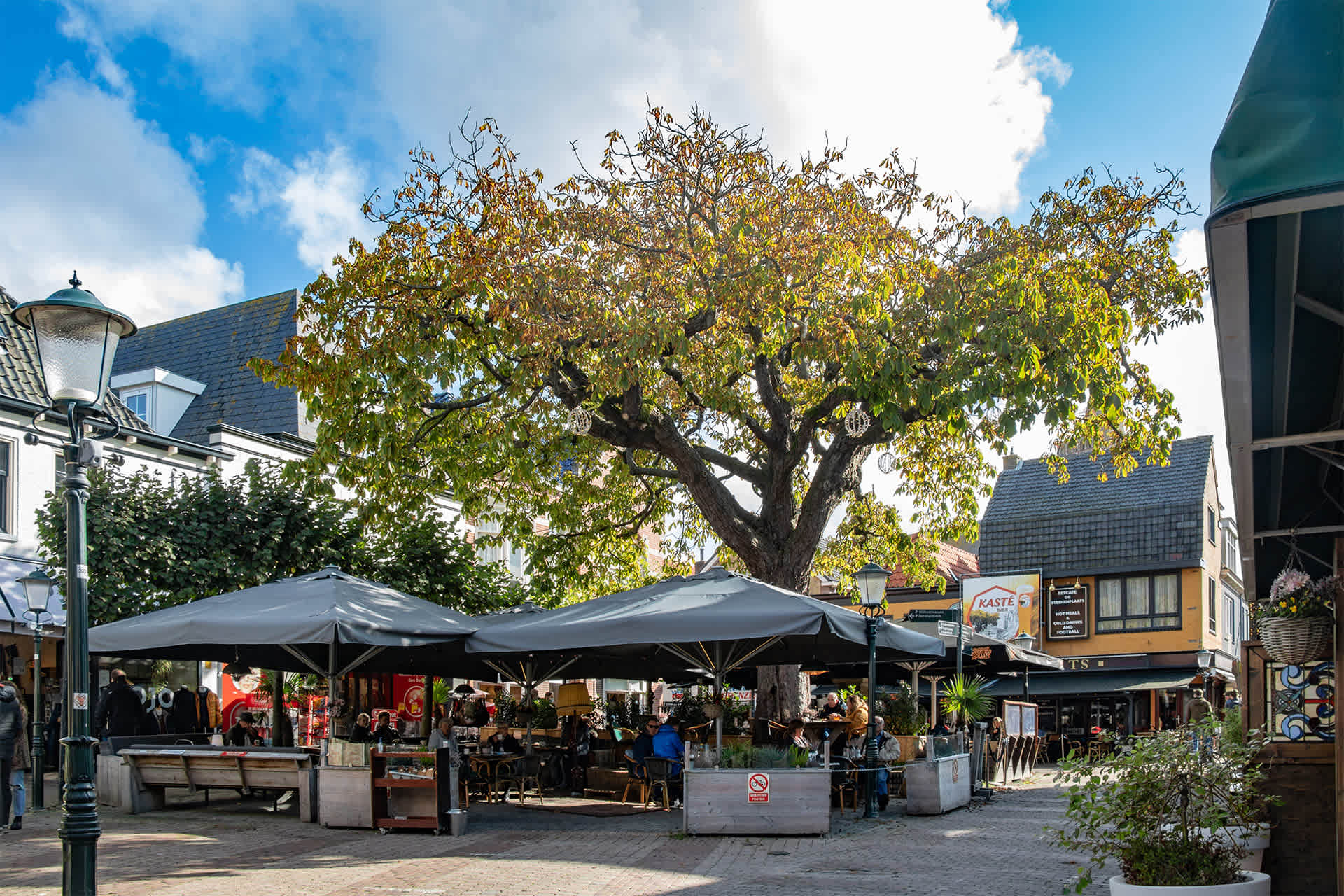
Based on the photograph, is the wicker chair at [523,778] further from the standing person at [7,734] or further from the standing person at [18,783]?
the standing person at [7,734]

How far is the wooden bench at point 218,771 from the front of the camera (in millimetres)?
13695

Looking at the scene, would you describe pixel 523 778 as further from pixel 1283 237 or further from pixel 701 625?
pixel 1283 237

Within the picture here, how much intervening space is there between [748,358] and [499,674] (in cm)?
584

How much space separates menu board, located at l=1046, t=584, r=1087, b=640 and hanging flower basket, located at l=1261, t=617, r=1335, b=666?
3256 cm

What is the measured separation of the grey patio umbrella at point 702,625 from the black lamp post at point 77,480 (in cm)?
598

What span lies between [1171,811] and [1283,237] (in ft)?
12.5

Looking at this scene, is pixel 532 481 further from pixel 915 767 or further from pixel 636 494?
pixel 915 767

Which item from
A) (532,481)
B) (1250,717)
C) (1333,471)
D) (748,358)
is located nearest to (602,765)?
(532,481)

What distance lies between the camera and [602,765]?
18859 mm

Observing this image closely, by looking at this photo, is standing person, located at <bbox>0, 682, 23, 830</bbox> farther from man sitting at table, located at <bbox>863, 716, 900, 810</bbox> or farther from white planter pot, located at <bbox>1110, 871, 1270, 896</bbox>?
white planter pot, located at <bbox>1110, 871, 1270, 896</bbox>

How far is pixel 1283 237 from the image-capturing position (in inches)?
165

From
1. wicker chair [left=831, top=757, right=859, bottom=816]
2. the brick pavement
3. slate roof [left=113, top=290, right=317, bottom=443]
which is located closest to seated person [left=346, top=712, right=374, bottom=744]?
the brick pavement

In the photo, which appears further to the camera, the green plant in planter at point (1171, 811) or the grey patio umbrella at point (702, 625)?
the grey patio umbrella at point (702, 625)

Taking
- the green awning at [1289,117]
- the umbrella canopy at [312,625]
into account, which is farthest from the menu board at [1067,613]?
the green awning at [1289,117]
